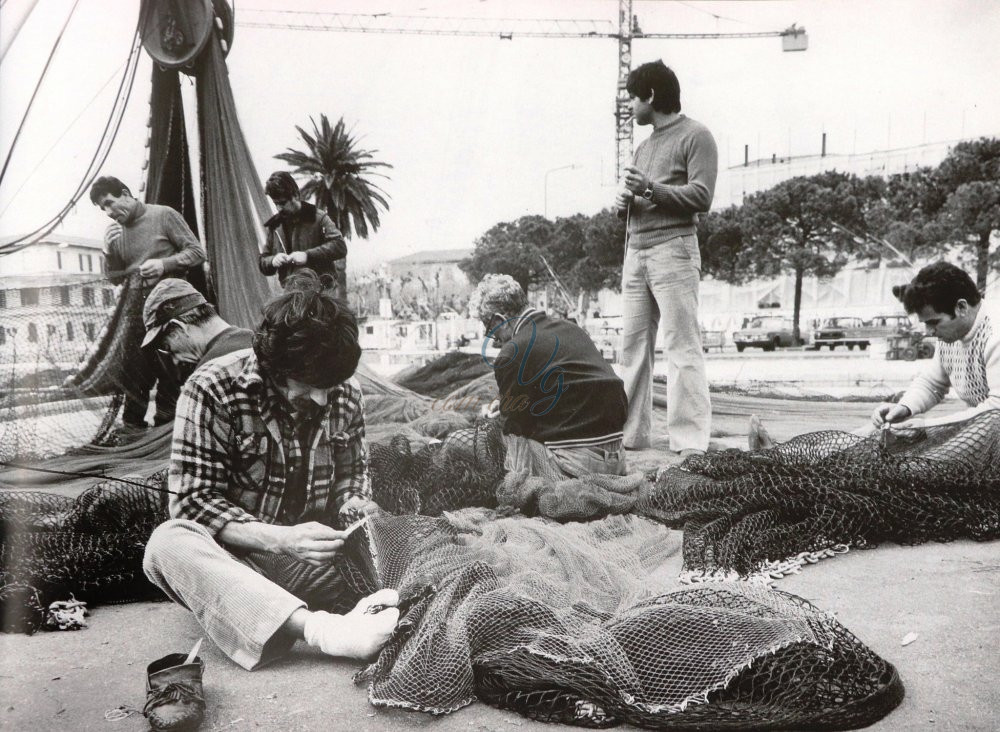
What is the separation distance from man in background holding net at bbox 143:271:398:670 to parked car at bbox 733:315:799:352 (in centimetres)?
200

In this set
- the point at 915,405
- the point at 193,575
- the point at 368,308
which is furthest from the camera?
the point at 915,405

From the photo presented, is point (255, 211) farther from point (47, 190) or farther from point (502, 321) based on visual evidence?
point (502, 321)

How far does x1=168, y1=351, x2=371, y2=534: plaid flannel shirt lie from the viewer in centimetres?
211

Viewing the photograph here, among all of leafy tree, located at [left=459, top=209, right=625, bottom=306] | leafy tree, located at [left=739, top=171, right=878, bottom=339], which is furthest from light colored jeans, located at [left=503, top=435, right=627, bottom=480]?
leafy tree, located at [left=739, top=171, right=878, bottom=339]

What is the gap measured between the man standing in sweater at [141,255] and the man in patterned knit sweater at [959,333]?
9.46 feet

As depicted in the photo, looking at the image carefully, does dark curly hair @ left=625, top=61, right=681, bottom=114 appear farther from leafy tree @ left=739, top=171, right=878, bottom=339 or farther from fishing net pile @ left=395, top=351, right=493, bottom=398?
fishing net pile @ left=395, top=351, right=493, bottom=398

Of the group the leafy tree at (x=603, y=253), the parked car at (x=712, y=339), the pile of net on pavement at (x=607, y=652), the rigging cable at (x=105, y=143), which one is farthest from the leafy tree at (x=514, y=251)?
the rigging cable at (x=105, y=143)

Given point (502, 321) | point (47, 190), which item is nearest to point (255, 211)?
point (47, 190)

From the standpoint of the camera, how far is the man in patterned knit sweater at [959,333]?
124 inches

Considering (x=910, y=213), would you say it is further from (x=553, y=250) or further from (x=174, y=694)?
(x=174, y=694)

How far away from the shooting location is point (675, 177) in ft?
10.4

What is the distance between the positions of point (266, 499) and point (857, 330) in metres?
2.77

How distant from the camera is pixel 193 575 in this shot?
210cm

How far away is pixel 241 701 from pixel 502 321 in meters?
1.77
